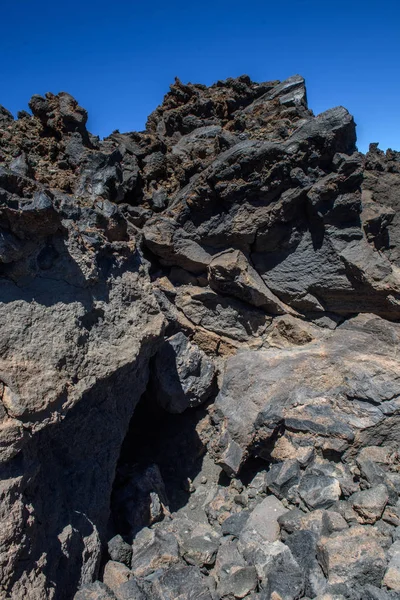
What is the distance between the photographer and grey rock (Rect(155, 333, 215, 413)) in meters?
5.70

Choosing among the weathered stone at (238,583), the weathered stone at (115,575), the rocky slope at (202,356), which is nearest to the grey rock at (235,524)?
the rocky slope at (202,356)

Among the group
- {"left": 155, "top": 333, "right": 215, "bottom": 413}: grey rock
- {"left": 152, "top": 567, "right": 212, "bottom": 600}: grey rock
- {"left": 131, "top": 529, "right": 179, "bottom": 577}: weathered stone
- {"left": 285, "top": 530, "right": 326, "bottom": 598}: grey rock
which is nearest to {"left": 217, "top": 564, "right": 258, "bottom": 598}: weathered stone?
{"left": 152, "top": 567, "right": 212, "bottom": 600}: grey rock

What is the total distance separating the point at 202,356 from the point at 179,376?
0.52 meters

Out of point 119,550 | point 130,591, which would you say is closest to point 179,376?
point 119,550

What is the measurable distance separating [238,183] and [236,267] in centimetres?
121

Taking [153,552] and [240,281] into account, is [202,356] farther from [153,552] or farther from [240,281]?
[153,552]

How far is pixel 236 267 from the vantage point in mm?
6047

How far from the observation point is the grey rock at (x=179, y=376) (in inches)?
225

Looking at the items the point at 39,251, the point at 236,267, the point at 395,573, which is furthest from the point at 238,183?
the point at 395,573

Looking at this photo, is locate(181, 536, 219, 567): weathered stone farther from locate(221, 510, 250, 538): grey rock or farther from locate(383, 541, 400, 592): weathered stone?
locate(383, 541, 400, 592): weathered stone

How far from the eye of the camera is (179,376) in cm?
576

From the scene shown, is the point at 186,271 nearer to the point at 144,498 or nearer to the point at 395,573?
the point at 144,498

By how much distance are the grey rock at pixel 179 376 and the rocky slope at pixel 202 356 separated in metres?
0.02

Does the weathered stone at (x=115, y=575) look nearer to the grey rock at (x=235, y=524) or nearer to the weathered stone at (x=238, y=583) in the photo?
the weathered stone at (x=238, y=583)
